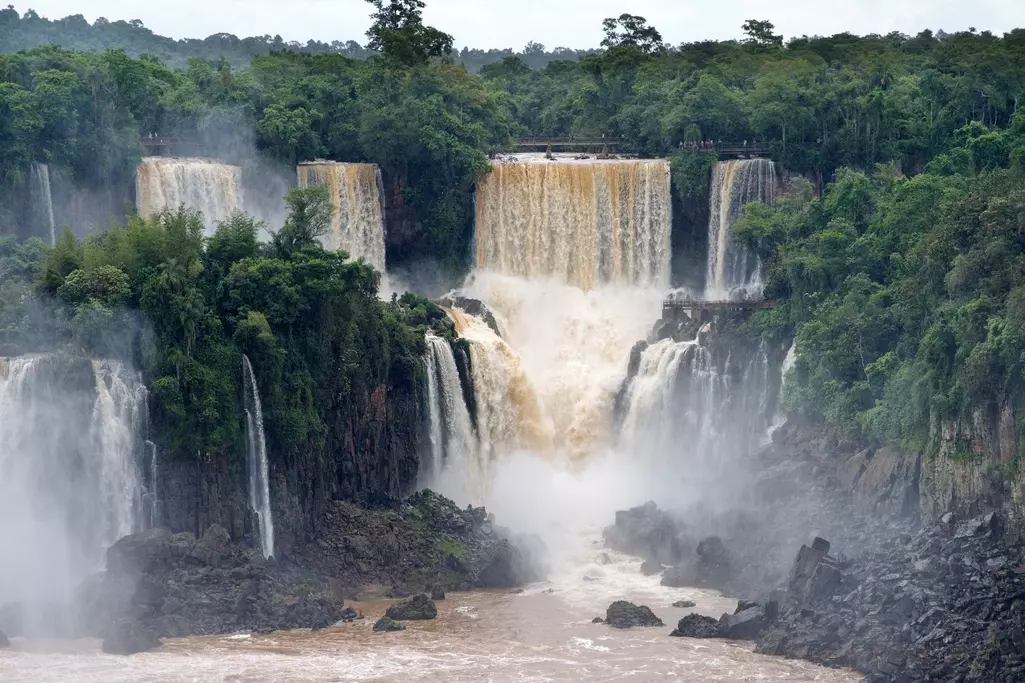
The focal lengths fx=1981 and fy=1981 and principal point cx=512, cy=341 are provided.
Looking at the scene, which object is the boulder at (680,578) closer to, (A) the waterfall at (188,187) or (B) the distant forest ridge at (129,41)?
(A) the waterfall at (188,187)

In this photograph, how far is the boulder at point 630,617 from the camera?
159ft

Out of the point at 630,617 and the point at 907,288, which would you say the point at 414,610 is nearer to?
the point at 630,617

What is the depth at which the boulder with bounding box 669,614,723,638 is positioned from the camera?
155 feet

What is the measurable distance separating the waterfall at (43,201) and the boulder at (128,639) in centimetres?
1855

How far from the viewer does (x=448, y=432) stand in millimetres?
59281

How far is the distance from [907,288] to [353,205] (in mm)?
21093

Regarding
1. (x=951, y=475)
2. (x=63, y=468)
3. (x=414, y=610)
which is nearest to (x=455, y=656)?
(x=414, y=610)

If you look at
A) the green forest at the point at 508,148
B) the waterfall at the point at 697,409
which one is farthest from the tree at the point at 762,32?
the waterfall at the point at 697,409

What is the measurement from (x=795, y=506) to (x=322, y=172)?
72.2 ft

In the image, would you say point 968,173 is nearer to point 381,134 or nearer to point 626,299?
point 626,299

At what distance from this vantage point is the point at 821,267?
6000 centimetres

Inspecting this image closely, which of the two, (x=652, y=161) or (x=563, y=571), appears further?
(x=652, y=161)

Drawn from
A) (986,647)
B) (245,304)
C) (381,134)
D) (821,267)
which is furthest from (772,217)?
(986,647)

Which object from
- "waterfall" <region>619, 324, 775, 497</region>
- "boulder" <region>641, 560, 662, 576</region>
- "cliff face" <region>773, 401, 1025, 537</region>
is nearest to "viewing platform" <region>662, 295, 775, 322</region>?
"waterfall" <region>619, 324, 775, 497</region>
